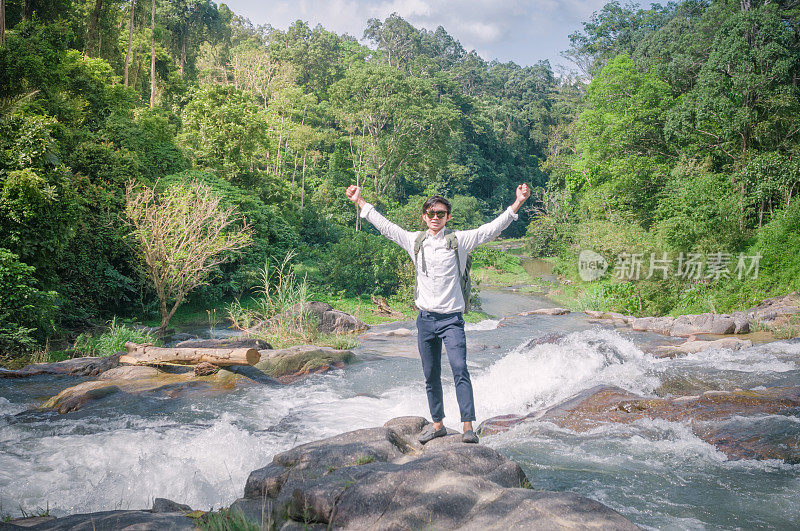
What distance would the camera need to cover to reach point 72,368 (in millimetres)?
9742

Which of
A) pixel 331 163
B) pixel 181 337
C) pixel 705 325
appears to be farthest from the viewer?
pixel 331 163

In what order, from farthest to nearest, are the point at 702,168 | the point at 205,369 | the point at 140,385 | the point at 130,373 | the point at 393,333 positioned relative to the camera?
the point at 702,168
the point at 393,333
the point at 205,369
the point at 130,373
the point at 140,385

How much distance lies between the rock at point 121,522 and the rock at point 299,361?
6.05 meters

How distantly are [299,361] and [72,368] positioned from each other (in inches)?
156

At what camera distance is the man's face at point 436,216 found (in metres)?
4.78

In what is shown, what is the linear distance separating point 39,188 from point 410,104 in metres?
25.9

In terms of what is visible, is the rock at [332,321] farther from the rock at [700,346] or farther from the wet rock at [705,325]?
the wet rock at [705,325]

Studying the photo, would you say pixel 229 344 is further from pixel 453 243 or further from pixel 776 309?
pixel 776 309

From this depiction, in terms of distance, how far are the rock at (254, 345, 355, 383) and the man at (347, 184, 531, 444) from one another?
5.56 meters

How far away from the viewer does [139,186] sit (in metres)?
16.8

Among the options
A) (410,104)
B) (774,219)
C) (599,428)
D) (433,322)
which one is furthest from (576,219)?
(433,322)

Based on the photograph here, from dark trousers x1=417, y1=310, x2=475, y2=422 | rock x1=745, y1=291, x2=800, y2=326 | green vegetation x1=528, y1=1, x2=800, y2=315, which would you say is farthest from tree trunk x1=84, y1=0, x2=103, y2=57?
rock x1=745, y1=291, x2=800, y2=326

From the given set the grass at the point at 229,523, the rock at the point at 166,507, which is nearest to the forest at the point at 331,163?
the rock at the point at 166,507

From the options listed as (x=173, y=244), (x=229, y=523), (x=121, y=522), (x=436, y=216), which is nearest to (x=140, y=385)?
(x=173, y=244)
